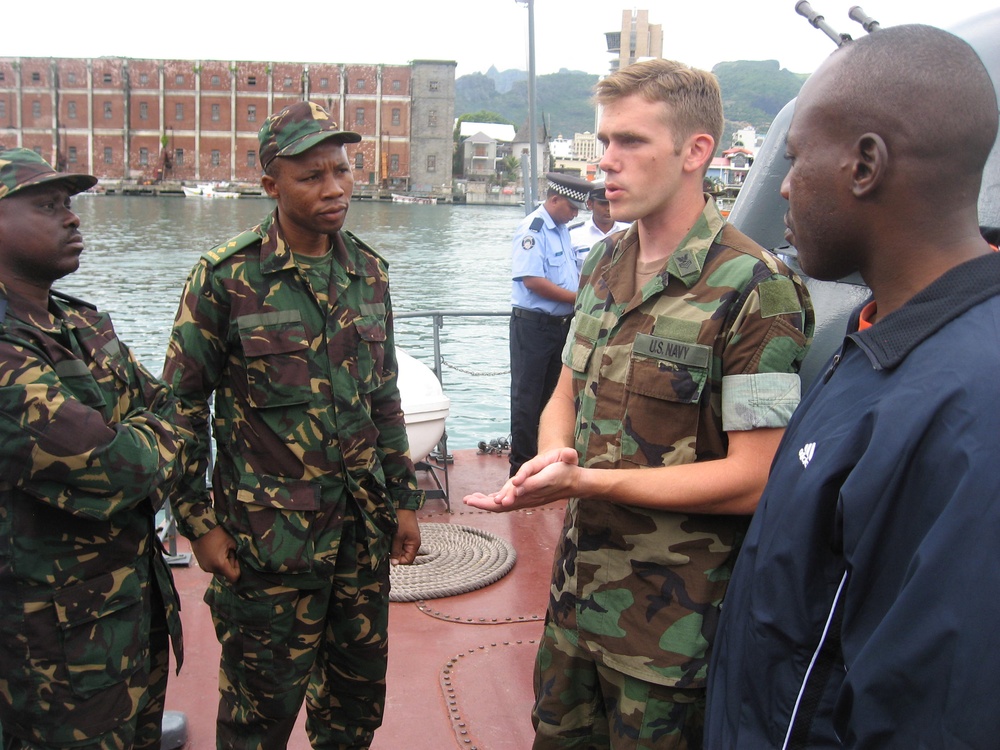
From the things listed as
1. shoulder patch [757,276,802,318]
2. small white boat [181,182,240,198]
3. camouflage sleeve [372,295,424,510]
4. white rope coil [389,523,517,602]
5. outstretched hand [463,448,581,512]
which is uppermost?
small white boat [181,182,240,198]

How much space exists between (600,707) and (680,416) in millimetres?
756

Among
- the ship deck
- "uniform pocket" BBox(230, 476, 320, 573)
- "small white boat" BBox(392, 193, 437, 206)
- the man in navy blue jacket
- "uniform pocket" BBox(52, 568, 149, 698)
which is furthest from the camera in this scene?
"small white boat" BBox(392, 193, 437, 206)

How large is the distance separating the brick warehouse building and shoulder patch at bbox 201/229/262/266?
81858 mm

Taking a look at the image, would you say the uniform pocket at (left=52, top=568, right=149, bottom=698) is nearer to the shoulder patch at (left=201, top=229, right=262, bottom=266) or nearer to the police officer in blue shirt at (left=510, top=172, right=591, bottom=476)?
the shoulder patch at (left=201, top=229, right=262, bottom=266)

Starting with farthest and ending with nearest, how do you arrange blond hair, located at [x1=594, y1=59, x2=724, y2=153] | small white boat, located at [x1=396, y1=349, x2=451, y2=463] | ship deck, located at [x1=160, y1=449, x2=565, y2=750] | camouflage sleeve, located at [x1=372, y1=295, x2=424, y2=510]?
small white boat, located at [x1=396, y1=349, x2=451, y2=463] < ship deck, located at [x1=160, y1=449, x2=565, y2=750] < camouflage sleeve, located at [x1=372, y1=295, x2=424, y2=510] < blond hair, located at [x1=594, y1=59, x2=724, y2=153]

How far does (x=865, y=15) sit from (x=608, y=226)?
3.79 metres

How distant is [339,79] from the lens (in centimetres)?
8219

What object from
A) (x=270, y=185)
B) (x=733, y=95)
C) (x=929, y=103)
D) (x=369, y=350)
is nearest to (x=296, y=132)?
(x=270, y=185)

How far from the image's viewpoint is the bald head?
1168mm

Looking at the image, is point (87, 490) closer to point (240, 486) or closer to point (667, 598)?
point (240, 486)

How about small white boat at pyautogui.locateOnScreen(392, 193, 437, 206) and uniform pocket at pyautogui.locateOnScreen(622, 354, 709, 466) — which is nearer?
uniform pocket at pyautogui.locateOnScreen(622, 354, 709, 466)

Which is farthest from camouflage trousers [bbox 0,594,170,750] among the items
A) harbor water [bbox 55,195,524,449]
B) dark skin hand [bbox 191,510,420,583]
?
harbor water [bbox 55,195,524,449]

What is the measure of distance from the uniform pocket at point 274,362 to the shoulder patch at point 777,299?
52.7 inches

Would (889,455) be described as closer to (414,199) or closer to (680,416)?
(680,416)
